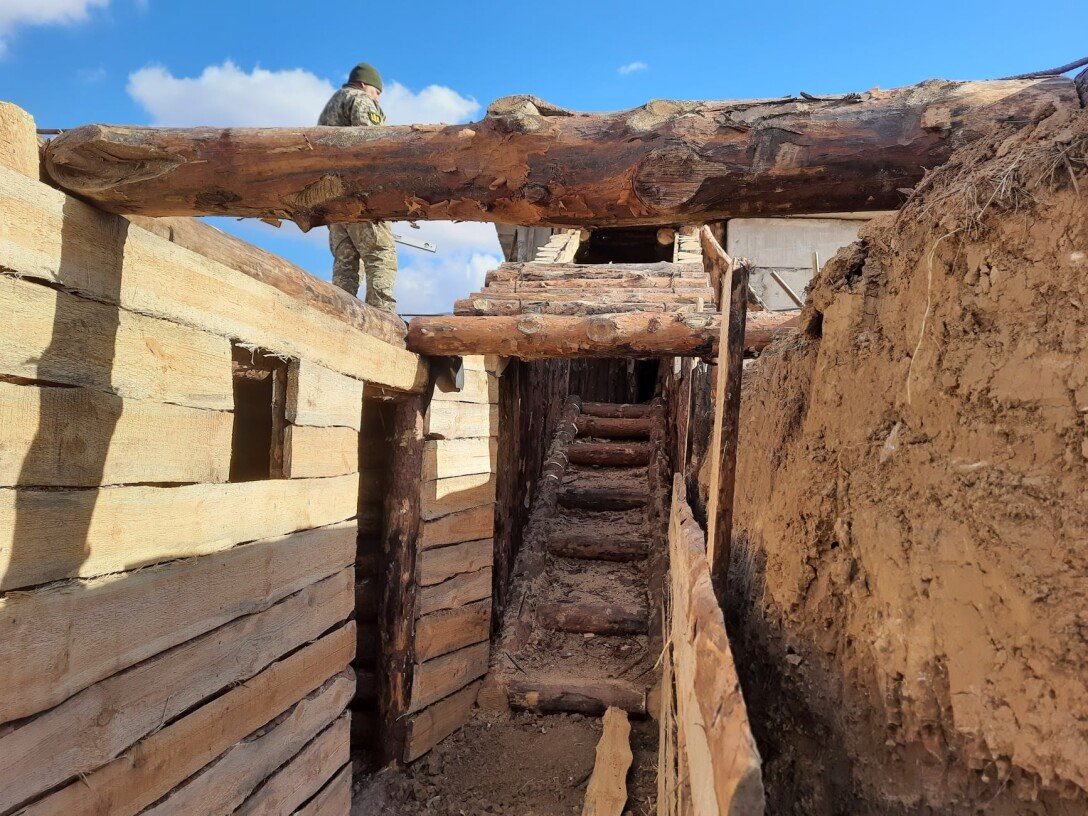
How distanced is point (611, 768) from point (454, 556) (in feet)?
5.62

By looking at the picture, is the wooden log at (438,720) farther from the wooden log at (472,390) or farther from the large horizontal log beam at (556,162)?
the large horizontal log beam at (556,162)

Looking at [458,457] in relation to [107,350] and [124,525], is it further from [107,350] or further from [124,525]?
[107,350]

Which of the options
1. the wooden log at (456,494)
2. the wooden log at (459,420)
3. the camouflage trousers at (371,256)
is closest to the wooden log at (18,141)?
the wooden log at (459,420)

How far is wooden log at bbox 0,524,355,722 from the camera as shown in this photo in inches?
64.8

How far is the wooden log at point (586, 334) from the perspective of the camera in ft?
13.1

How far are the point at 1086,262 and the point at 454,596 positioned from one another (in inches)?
169

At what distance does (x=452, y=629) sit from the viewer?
4.88 m

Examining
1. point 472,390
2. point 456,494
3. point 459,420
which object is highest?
point 472,390

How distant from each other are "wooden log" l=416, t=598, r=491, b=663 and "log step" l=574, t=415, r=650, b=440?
398 cm

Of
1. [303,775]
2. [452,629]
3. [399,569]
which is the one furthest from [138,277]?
[452,629]

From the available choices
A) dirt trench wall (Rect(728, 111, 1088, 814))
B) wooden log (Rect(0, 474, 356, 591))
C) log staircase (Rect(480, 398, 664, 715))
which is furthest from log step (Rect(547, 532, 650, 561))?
dirt trench wall (Rect(728, 111, 1088, 814))

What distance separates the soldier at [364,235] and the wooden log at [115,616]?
2.64 m

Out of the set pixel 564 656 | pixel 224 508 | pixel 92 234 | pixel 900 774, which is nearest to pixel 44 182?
pixel 92 234

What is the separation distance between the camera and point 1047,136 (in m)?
1.34
